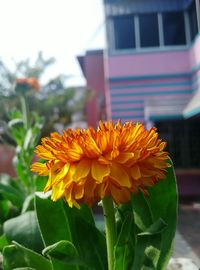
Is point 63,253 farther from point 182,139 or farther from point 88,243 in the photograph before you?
point 182,139

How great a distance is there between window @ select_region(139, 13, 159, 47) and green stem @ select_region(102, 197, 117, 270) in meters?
7.92

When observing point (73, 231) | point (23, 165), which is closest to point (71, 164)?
point (73, 231)

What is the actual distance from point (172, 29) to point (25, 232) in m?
7.74

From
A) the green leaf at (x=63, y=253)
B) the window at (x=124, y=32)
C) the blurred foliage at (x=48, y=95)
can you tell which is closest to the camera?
the green leaf at (x=63, y=253)

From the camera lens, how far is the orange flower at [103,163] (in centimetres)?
88

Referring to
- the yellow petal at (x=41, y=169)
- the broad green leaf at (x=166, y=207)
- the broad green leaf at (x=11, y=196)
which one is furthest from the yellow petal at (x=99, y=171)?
the broad green leaf at (x=11, y=196)

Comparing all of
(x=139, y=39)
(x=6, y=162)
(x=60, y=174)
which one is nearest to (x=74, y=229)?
(x=60, y=174)

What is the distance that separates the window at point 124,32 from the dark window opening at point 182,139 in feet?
6.35

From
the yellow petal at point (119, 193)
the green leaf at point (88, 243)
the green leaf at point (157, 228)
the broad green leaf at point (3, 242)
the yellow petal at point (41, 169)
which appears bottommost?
the broad green leaf at point (3, 242)

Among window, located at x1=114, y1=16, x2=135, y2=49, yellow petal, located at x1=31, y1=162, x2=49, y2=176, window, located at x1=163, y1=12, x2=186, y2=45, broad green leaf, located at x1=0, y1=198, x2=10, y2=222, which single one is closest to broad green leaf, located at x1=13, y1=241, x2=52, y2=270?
yellow petal, located at x1=31, y1=162, x2=49, y2=176

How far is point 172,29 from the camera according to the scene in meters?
8.66

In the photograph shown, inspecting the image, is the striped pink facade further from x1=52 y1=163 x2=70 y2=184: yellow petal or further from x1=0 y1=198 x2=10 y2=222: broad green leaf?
x1=52 y1=163 x2=70 y2=184: yellow petal

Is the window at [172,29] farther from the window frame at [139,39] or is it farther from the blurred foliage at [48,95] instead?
the blurred foliage at [48,95]

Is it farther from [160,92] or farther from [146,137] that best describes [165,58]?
[146,137]
